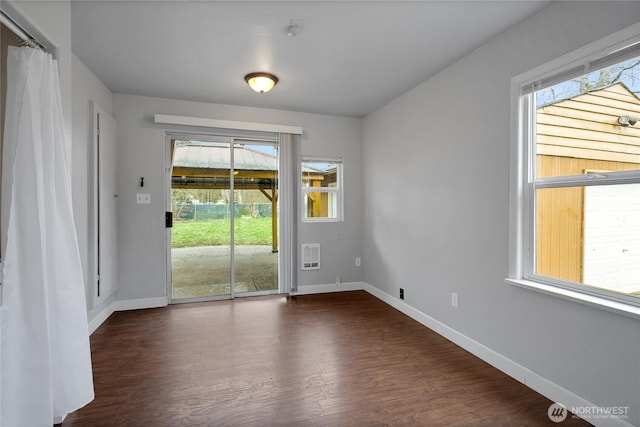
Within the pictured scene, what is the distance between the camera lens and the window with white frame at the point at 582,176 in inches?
67.7

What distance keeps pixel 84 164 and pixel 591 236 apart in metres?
4.23

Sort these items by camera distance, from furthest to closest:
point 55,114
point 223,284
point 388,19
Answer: point 223,284
point 388,19
point 55,114

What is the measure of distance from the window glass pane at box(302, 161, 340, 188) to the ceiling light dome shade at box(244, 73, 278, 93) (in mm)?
1484

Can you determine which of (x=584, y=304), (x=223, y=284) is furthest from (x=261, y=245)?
(x=584, y=304)

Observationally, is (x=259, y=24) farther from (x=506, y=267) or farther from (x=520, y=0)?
(x=506, y=267)

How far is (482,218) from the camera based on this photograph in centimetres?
257

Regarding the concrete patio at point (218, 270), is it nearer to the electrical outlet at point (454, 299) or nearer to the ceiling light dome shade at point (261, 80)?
the ceiling light dome shade at point (261, 80)

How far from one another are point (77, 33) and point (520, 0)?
3.30m

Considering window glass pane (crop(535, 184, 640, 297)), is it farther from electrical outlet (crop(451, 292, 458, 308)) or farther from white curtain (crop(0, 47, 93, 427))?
white curtain (crop(0, 47, 93, 427))

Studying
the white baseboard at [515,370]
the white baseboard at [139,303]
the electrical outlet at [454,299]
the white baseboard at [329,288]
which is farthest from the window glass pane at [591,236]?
the white baseboard at [139,303]

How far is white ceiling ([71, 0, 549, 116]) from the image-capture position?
2.10m

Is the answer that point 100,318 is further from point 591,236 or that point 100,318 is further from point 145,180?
point 591,236

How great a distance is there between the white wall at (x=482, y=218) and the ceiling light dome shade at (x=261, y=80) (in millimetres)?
1606

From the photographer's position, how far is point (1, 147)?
154cm
